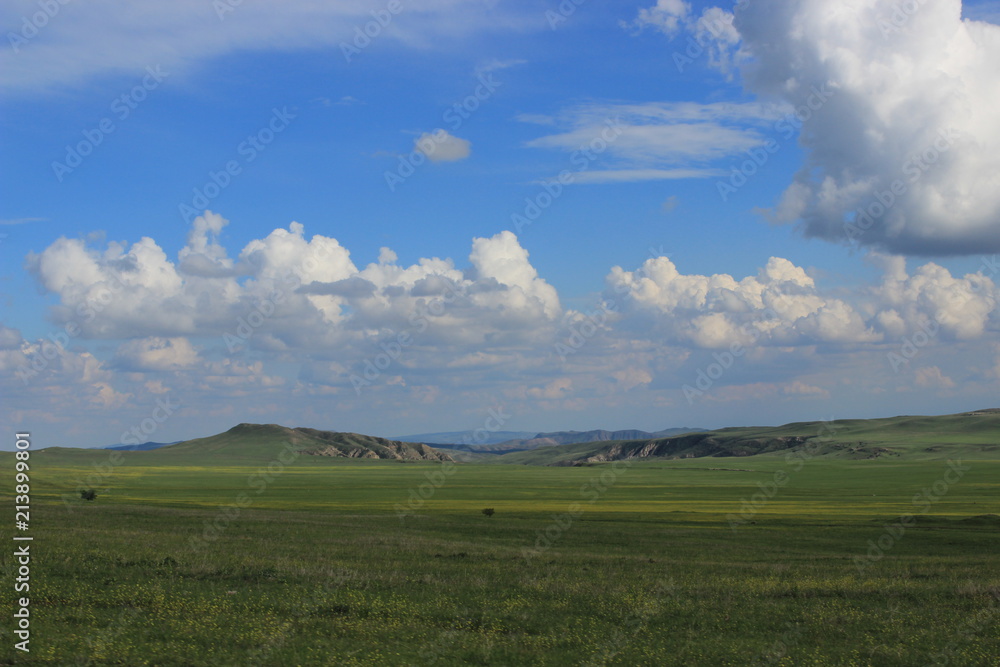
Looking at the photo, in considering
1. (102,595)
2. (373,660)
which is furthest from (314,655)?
(102,595)

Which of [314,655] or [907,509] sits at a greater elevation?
[314,655]

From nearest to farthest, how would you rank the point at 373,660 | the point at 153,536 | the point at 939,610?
the point at 373,660
the point at 939,610
the point at 153,536

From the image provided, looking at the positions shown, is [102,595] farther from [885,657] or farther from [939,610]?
[939,610]

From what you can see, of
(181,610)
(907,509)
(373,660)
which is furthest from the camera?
(907,509)

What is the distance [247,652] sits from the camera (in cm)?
1808

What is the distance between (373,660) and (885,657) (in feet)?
42.1

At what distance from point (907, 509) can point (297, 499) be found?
69.0 meters

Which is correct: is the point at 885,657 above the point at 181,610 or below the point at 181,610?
below

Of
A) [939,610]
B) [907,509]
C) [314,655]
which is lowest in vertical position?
[907,509]

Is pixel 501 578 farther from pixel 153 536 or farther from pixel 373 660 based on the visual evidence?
pixel 153 536

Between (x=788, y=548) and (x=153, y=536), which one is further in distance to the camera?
(x=788, y=548)

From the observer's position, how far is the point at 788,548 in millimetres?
47688

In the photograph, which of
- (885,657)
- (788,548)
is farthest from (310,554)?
(788,548)

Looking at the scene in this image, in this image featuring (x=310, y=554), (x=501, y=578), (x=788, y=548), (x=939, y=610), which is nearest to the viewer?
(x=939, y=610)
